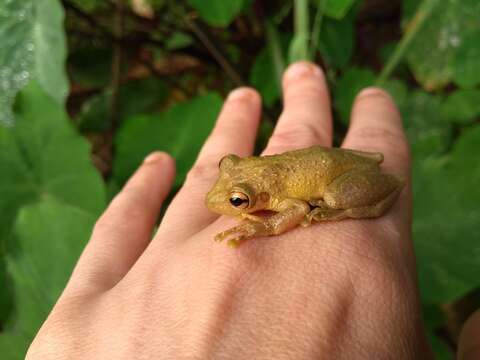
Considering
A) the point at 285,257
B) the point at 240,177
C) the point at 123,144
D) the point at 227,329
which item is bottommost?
the point at 227,329

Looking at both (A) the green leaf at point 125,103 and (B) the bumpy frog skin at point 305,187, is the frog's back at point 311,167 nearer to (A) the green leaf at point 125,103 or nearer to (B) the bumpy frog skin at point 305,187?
(B) the bumpy frog skin at point 305,187

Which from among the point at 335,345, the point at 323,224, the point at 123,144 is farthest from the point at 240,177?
the point at 123,144

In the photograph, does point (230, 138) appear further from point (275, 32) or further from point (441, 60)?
point (441, 60)

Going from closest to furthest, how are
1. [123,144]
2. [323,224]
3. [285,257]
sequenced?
[285,257] → [323,224] → [123,144]

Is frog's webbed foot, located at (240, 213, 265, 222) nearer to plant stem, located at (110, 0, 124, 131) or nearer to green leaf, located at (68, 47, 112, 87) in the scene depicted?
plant stem, located at (110, 0, 124, 131)

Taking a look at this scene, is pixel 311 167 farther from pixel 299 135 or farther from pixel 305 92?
pixel 305 92

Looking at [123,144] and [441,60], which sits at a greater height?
[441,60]

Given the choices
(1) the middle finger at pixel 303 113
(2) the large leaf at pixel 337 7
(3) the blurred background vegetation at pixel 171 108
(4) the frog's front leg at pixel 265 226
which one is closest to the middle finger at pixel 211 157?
(1) the middle finger at pixel 303 113
